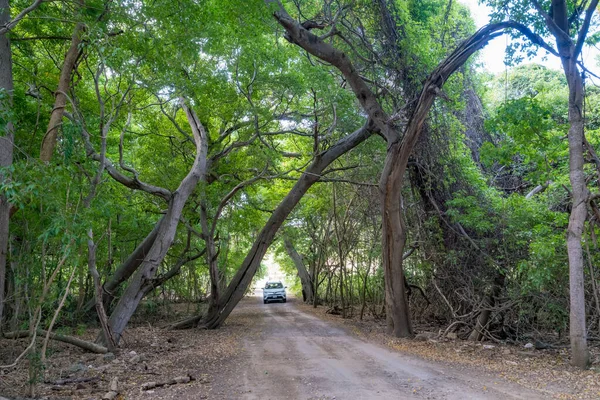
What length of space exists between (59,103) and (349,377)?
242 inches

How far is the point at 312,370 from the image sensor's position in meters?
7.06

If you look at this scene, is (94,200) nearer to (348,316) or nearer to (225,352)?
(225,352)

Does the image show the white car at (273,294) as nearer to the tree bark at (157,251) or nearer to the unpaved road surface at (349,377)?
the tree bark at (157,251)

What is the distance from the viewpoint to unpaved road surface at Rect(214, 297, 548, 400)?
5.56 metres

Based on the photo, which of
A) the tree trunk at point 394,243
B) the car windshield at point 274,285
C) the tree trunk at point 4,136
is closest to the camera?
the tree trunk at point 4,136

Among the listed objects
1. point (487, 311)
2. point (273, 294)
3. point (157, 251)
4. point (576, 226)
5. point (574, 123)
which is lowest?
point (487, 311)

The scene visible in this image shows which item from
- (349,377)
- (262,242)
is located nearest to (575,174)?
(349,377)

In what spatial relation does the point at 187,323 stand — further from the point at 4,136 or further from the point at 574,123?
the point at 574,123

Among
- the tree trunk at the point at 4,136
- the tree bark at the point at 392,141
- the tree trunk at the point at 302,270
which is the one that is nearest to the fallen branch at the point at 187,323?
the tree bark at the point at 392,141

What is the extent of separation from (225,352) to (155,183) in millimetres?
7421

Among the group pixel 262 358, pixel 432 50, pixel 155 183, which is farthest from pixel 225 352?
pixel 432 50

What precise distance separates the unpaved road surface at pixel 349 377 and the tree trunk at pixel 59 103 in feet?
14.3

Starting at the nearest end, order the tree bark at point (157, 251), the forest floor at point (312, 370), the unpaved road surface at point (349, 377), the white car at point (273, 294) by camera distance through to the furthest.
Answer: the unpaved road surface at point (349, 377)
the forest floor at point (312, 370)
the tree bark at point (157, 251)
the white car at point (273, 294)

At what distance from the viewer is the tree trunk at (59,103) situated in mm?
6578
